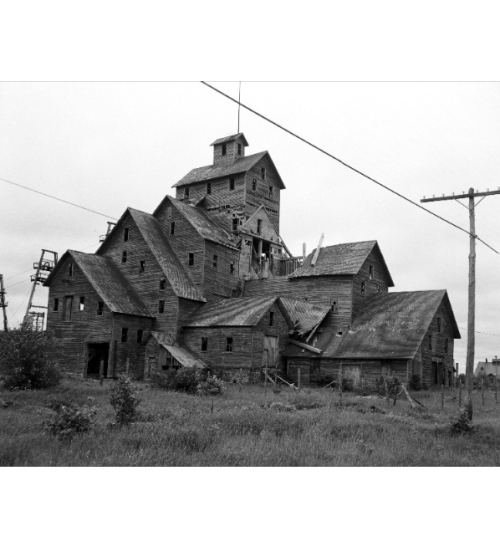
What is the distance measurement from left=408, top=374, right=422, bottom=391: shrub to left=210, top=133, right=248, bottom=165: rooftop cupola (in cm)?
2902

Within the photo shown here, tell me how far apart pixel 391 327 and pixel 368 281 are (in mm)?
6833

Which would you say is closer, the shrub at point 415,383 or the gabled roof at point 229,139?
the shrub at point 415,383

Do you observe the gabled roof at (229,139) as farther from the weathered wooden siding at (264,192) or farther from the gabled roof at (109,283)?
the gabled roof at (109,283)

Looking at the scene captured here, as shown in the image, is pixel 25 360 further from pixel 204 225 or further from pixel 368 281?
pixel 368 281

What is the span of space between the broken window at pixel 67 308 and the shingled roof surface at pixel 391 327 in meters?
19.8

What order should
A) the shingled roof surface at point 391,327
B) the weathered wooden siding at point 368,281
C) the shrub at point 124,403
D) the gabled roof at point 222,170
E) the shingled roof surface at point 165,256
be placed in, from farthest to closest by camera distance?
the gabled roof at point 222,170 < the weathered wooden siding at point 368,281 < the shingled roof surface at point 165,256 < the shingled roof surface at point 391,327 < the shrub at point 124,403

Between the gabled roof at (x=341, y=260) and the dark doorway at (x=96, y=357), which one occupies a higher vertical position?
the gabled roof at (x=341, y=260)

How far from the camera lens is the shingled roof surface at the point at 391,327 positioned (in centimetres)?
3816

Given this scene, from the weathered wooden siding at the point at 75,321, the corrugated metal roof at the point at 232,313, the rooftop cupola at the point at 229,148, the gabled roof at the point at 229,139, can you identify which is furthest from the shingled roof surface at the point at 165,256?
the gabled roof at the point at 229,139

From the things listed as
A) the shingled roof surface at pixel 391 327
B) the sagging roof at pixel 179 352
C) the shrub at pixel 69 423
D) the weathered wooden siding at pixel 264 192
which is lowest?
the shrub at pixel 69 423

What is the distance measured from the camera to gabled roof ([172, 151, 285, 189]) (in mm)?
53375
